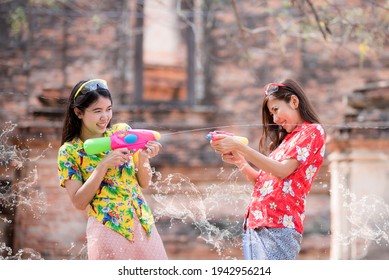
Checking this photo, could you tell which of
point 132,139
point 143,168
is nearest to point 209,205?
point 143,168

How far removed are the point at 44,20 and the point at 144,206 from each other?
4815 millimetres

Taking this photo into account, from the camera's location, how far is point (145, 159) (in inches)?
115

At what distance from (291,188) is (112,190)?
24.9 inches

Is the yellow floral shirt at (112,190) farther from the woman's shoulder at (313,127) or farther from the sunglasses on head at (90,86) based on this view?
the woman's shoulder at (313,127)

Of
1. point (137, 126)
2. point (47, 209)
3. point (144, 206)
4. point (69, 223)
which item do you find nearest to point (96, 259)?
point (144, 206)

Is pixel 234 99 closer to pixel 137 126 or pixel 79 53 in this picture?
pixel 79 53

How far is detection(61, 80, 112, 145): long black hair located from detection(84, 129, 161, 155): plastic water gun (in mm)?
155

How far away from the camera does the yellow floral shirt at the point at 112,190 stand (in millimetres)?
2871

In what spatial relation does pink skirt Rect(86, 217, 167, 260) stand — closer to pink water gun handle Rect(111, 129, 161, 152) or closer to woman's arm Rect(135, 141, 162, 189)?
woman's arm Rect(135, 141, 162, 189)

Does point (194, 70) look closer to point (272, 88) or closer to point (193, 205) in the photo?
point (193, 205)

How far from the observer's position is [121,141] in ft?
9.38

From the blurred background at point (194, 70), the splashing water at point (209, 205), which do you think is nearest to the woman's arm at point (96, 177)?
the splashing water at point (209, 205)

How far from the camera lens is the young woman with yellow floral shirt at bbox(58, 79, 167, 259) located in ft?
9.40
